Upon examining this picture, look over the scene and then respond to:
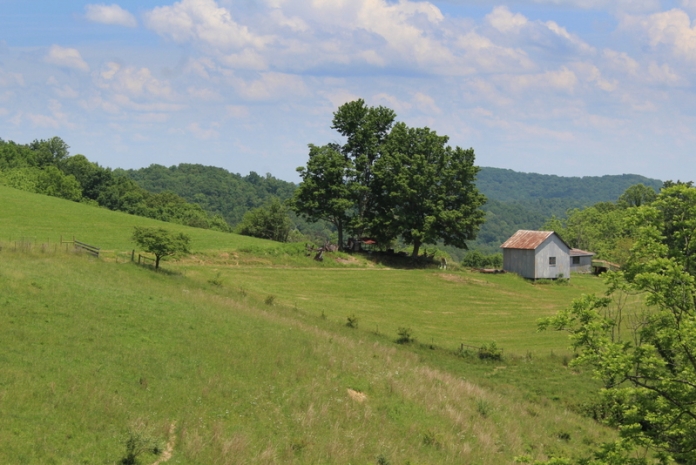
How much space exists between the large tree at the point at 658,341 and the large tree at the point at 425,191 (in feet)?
191

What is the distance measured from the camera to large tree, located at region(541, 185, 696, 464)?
748 inches

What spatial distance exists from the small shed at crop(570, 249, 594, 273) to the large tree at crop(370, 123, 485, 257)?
913 inches

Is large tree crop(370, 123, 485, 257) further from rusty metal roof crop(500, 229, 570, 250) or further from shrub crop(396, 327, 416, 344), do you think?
shrub crop(396, 327, 416, 344)

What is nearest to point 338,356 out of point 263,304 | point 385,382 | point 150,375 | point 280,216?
point 385,382

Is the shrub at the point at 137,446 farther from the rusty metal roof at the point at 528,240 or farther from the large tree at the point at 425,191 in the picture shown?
the rusty metal roof at the point at 528,240

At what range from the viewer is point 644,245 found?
68.1 feet

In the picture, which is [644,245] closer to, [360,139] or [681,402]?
[681,402]

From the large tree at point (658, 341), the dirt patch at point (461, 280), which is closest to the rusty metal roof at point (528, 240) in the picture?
the dirt patch at point (461, 280)

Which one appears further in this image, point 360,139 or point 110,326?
point 360,139

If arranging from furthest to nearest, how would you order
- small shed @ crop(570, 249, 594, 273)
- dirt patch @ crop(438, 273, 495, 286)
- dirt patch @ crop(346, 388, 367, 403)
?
→ small shed @ crop(570, 249, 594, 273), dirt patch @ crop(438, 273, 495, 286), dirt patch @ crop(346, 388, 367, 403)

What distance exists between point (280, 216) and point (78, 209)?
41.6 m

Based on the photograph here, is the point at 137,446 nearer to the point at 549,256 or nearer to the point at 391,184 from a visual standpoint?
the point at 391,184

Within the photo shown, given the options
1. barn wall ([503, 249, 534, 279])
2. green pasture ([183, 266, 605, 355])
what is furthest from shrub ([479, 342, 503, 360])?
barn wall ([503, 249, 534, 279])

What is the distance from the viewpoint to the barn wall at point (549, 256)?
81.8 meters
